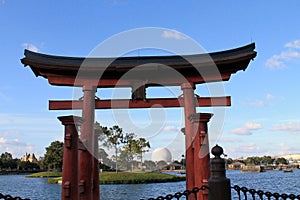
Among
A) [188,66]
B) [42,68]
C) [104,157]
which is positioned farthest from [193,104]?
[104,157]

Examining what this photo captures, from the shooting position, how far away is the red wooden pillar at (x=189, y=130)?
759 cm

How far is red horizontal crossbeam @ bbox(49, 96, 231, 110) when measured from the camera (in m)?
8.27

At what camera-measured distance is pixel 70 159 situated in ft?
21.4

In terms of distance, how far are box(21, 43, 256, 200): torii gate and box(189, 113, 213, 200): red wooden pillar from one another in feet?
0.11

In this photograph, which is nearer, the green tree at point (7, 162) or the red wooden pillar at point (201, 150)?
the red wooden pillar at point (201, 150)

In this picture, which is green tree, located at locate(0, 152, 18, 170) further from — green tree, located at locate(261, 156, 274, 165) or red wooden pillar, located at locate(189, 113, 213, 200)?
red wooden pillar, located at locate(189, 113, 213, 200)

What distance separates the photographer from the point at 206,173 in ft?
22.8

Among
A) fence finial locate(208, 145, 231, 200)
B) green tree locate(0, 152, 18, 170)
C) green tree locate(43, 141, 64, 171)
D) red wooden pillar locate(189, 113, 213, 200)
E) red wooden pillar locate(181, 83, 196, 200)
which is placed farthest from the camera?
green tree locate(0, 152, 18, 170)

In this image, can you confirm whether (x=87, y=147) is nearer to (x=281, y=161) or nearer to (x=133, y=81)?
(x=133, y=81)

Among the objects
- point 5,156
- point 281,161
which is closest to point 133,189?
point 5,156

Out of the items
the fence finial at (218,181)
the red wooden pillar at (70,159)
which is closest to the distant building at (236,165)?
the red wooden pillar at (70,159)

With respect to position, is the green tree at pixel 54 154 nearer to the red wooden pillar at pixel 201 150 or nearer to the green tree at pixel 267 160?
the red wooden pillar at pixel 201 150

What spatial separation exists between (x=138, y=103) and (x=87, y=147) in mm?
1819

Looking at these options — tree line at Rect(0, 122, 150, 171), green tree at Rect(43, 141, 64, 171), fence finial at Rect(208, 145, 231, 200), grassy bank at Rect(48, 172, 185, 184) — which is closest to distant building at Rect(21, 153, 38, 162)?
tree line at Rect(0, 122, 150, 171)
